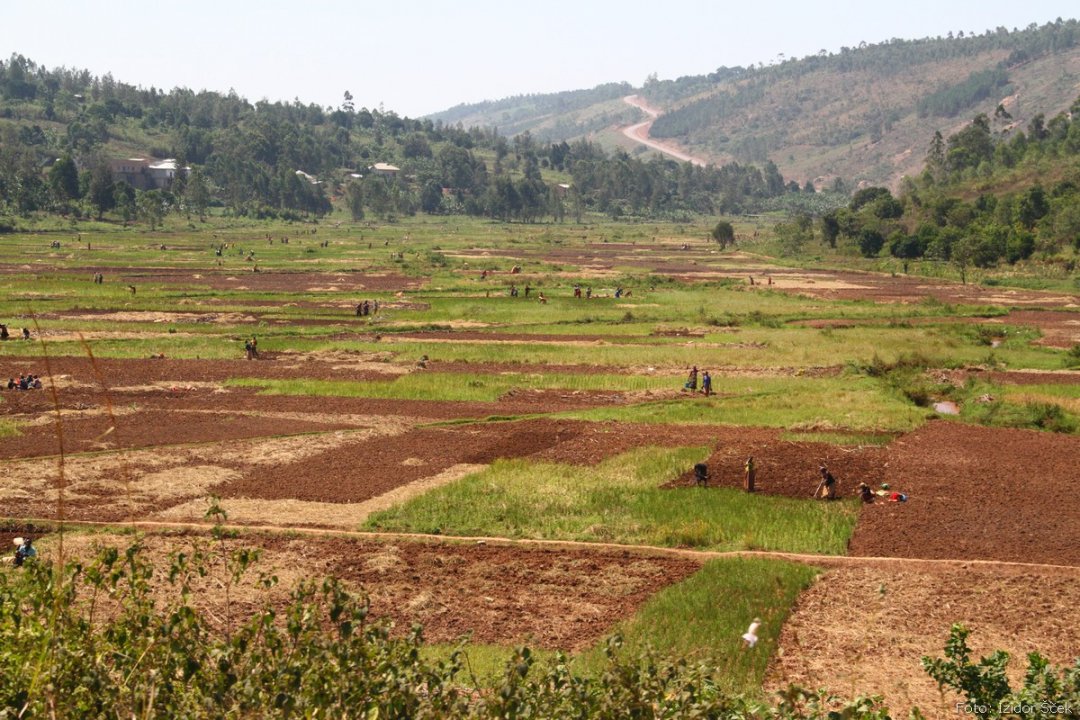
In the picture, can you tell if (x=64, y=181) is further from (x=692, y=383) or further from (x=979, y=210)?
(x=692, y=383)

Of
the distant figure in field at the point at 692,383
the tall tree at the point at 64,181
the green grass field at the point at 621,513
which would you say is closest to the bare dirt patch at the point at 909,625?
the green grass field at the point at 621,513

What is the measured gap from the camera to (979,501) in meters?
23.9

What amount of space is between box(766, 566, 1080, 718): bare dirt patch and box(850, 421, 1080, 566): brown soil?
1.52 metres

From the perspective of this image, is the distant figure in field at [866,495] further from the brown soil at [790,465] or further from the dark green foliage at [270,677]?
the dark green foliage at [270,677]

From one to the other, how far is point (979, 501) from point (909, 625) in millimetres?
8078

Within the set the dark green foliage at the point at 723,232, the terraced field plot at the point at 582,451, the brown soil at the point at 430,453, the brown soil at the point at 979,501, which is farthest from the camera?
the dark green foliage at the point at 723,232

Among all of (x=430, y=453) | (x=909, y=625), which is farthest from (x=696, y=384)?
(x=909, y=625)

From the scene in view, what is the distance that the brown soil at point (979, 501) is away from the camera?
2094 cm

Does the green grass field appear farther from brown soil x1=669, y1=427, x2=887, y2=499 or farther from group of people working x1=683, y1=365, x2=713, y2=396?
group of people working x1=683, y1=365, x2=713, y2=396

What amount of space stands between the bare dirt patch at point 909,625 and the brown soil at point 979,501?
60.0 inches

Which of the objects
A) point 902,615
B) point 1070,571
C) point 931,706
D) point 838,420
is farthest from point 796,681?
point 838,420

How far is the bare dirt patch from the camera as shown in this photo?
15.1 meters

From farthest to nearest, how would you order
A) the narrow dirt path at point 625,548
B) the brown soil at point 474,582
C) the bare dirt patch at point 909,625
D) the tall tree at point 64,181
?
the tall tree at point 64,181 < the narrow dirt path at point 625,548 < the brown soil at point 474,582 < the bare dirt patch at point 909,625

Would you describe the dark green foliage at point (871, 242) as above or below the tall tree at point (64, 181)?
below
